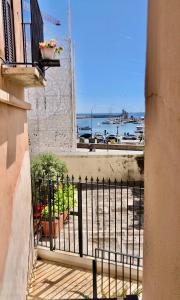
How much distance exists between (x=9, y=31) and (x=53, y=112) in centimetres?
996

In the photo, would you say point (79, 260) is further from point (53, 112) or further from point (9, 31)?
point (53, 112)

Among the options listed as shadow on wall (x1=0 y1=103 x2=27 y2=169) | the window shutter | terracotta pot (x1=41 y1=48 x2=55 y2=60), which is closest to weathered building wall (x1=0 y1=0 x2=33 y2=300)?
shadow on wall (x1=0 y1=103 x2=27 y2=169)

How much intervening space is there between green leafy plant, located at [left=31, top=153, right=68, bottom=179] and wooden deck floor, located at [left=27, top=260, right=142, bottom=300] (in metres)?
3.74

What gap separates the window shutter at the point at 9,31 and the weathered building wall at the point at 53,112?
31.2 ft

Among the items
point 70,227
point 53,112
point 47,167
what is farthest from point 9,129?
point 53,112

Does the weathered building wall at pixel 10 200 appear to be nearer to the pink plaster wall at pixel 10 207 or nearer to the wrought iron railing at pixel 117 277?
the pink plaster wall at pixel 10 207

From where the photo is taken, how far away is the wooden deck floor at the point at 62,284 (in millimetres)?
5691

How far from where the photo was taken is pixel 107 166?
1351 centimetres

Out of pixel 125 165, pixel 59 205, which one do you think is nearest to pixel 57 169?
pixel 59 205

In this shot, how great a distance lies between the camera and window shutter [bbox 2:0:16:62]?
438 centimetres

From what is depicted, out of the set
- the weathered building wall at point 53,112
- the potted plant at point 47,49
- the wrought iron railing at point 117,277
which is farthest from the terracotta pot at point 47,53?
the weathered building wall at point 53,112

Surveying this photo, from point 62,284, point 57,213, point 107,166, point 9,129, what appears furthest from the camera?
point 107,166

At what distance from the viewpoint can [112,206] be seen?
10.6m

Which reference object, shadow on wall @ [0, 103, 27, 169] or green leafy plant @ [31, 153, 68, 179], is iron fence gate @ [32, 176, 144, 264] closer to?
green leafy plant @ [31, 153, 68, 179]
